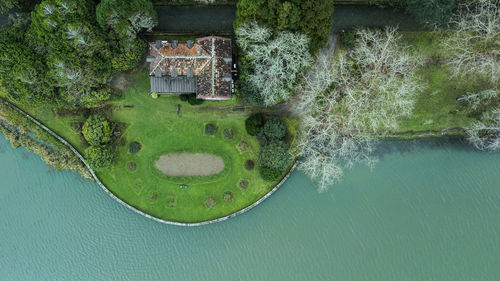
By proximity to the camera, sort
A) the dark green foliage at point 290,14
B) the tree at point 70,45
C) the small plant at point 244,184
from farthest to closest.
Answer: the small plant at point 244,184 < the tree at point 70,45 < the dark green foliage at point 290,14

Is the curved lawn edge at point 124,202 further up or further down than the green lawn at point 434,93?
further down

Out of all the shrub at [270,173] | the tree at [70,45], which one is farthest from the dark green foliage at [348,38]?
the tree at [70,45]

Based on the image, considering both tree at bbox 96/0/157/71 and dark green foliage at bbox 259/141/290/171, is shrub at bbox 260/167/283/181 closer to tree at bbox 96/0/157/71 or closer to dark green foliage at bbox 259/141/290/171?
dark green foliage at bbox 259/141/290/171

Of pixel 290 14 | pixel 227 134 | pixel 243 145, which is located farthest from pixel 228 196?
pixel 290 14

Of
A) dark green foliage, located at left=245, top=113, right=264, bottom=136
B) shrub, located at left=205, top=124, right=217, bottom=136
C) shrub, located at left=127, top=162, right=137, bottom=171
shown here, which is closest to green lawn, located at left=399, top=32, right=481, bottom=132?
dark green foliage, located at left=245, top=113, right=264, bottom=136

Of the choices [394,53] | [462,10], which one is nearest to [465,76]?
[462,10]

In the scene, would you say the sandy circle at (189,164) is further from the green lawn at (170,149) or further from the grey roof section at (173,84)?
the grey roof section at (173,84)
